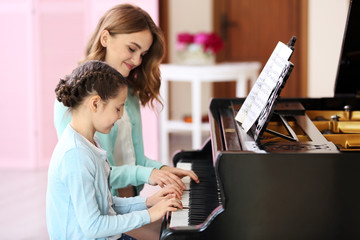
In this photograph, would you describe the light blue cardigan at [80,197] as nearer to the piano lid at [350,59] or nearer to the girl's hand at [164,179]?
the girl's hand at [164,179]

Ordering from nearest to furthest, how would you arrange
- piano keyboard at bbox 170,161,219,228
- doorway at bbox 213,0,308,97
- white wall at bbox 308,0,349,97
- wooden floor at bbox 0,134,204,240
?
piano keyboard at bbox 170,161,219,228 → wooden floor at bbox 0,134,204,240 → white wall at bbox 308,0,349,97 → doorway at bbox 213,0,308,97

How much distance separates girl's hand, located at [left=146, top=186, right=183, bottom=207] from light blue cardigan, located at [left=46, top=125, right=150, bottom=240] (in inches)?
5.5

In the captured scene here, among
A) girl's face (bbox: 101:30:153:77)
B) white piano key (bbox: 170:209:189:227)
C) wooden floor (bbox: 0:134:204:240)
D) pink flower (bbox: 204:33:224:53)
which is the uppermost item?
pink flower (bbox: 204:33:224:53)

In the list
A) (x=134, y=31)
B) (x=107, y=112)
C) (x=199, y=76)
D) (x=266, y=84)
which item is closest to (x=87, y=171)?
(x=107, y=112)

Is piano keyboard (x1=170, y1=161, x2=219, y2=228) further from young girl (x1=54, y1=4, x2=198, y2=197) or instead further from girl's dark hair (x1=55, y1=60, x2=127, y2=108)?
girl's dark hair (x1=55, y1=60, x2=127, y2=108)

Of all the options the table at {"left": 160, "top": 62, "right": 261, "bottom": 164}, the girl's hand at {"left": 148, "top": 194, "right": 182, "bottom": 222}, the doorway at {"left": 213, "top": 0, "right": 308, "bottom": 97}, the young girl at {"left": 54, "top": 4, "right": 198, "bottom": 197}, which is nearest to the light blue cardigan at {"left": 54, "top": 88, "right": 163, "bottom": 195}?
the young girl at {"left": 54, "top": 4, "right": 198, "bottom": 197}

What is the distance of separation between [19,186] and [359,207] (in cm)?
344

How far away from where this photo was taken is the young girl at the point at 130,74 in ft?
7.06

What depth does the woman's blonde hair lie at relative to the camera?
2.29 metres

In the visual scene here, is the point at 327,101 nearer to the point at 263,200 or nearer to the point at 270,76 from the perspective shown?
the point at 270,76

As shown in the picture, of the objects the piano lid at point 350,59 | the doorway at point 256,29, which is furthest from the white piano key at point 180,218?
the doorway at point 256,29

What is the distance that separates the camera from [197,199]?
1853 mm

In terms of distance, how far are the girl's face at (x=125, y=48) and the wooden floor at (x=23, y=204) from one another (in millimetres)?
1557

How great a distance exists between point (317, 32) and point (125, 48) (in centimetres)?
383
